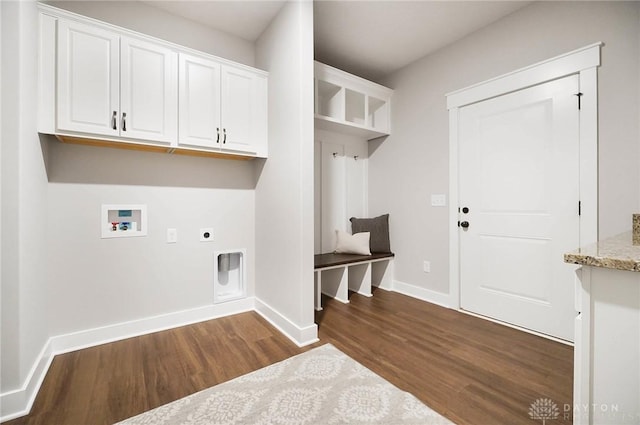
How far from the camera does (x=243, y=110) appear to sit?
242cm

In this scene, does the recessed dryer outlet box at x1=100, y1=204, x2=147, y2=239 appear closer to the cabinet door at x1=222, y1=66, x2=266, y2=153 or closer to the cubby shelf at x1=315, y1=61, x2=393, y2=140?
the cabinet door at x1=222, y1=66, x2=266, y2=153

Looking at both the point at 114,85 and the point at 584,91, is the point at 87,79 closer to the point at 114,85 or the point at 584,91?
the point at 114,85

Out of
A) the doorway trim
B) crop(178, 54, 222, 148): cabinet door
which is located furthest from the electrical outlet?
crop(178, 54, 222, 148): cabinet door

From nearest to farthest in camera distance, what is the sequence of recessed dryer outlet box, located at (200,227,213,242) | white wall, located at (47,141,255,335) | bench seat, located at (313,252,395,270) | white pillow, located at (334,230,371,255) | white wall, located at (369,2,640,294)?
white wall, located at (369,2,640,294) < white wall, located at (47,141,255,335) < recessed dryer outlet box, located at (200,227,213,242) < bench seat, located at (313,252,395,270) < white pillow, located at (334,230,371,255)

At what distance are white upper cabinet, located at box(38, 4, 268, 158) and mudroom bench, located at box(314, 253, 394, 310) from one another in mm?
1327

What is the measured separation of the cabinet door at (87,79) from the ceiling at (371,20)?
0.69m

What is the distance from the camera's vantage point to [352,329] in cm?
231

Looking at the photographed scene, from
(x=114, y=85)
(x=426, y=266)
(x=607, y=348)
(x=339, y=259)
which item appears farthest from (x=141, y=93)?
(x=426, y=266)

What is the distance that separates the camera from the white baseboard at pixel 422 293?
289cm

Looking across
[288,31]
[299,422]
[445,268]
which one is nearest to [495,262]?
[445,268]

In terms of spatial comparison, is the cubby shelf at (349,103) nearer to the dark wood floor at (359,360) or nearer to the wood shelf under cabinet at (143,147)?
the wood shelf under cabinet at (143,147)

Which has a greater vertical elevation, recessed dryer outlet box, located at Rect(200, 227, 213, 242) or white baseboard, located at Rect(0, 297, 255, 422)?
recessed dryer outlet box, located at Rect(200, 227, 213, 242)

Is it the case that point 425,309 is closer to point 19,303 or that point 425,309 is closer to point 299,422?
point 299,422

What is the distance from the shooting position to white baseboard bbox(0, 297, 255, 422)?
1.36 m
